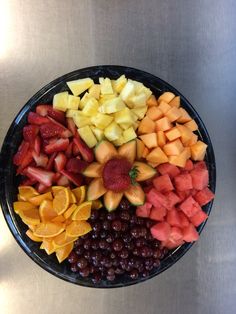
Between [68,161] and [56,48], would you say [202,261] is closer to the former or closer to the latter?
[68,161]

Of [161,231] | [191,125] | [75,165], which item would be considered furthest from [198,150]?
[75,165]

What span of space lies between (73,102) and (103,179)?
0.88ft

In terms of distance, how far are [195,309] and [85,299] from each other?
17.6 inches

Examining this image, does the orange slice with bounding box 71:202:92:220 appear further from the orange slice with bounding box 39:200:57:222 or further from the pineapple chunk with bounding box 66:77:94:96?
the pineapple chunk with bounding box 66:77:94:96

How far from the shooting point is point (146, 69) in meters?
1.44

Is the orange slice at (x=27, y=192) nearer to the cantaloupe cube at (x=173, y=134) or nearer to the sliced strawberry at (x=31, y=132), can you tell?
the sliced strawberry at (x=31, y=132)

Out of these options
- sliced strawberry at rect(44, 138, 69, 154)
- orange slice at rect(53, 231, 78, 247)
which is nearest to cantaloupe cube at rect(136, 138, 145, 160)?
sliced strawberry at rect(44, 138, 69, 154)

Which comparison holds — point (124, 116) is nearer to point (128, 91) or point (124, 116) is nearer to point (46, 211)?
point (128, 91)

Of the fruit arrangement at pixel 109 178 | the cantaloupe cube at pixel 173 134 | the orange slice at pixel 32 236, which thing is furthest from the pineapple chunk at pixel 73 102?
the orange slice at pixel 32 236

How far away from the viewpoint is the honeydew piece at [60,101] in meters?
1.17

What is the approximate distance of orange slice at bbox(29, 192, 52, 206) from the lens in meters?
1.12

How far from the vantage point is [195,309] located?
1.45 meters

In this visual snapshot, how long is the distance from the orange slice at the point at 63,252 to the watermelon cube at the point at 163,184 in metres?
0.33

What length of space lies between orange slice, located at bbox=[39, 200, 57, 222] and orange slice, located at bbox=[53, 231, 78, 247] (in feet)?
0.21
